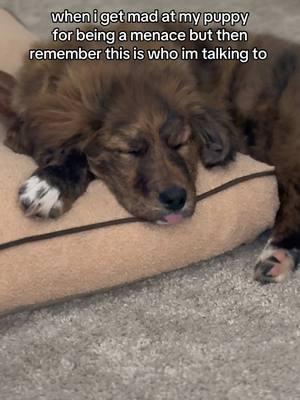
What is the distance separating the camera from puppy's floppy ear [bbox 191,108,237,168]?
1.47 meters

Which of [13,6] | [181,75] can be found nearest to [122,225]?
[181,75]

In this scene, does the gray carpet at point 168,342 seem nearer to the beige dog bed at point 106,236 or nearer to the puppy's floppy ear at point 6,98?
the beige dog bed at point 106,236

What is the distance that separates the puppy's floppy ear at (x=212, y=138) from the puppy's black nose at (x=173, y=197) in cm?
16

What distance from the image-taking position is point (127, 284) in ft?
4.75

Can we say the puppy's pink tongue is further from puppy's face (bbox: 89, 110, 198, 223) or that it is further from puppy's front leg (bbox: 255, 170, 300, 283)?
puppy's front leg (bbox: 255, 170, 300, 283)

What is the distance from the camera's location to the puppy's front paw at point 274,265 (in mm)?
1439

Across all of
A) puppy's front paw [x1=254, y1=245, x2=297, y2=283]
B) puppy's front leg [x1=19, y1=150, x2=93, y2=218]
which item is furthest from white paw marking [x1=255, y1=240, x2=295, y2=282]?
puppy's front leg [x1=19, y1=150, x2=93, y2=218]

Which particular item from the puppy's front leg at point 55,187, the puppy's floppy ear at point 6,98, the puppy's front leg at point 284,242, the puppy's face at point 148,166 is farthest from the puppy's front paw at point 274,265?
the puppy's floppy ear at point 6,98

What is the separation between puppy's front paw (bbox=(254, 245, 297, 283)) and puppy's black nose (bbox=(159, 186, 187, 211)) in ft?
0.76

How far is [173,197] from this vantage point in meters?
1.34

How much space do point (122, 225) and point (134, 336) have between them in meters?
0.21

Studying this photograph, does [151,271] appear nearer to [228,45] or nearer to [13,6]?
[228,45]

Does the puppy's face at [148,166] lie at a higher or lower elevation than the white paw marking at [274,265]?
higher

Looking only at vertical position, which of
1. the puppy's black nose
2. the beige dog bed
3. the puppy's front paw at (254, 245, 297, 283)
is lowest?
the puppy's front paw at (254, 245, 297, 283)
